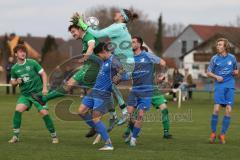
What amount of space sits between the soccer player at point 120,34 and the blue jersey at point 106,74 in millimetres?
634

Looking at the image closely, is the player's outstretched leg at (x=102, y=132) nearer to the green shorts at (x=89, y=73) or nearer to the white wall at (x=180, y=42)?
the green shorts at (x=89, y=73)

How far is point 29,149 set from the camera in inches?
432

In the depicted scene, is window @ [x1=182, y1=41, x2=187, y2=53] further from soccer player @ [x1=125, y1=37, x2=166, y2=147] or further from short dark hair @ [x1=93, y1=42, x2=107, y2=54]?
short dark hair @ [x1=93, y1=42, x2=107, y2=54]

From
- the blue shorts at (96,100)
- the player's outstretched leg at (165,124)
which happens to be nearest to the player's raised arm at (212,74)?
the player's outstretched leg at (165,124)

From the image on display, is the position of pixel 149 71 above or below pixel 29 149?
above

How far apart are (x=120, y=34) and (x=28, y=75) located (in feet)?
6.65

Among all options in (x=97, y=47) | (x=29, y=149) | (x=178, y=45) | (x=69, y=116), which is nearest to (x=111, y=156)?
(x=29, y=149)

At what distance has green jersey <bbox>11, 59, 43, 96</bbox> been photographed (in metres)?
12.1

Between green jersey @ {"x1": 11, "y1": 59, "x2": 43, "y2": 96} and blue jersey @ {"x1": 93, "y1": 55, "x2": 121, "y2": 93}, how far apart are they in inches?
54.5

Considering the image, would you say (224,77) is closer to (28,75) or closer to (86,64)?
(86,64)

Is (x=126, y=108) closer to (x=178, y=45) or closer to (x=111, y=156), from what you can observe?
(x=111, y=156)

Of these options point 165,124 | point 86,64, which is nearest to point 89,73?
point 86,64

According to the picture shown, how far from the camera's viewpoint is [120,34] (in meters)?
12.1

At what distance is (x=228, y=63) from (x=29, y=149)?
15.0 ft
